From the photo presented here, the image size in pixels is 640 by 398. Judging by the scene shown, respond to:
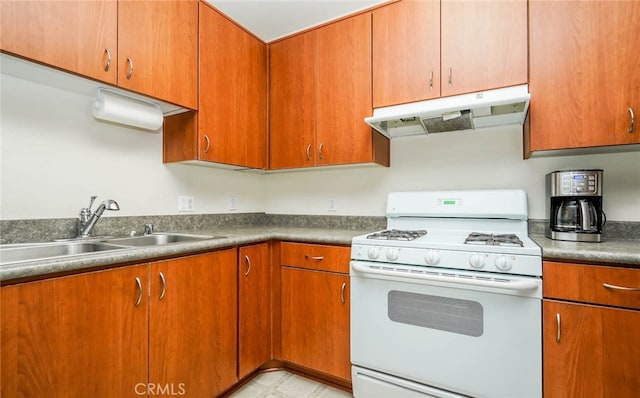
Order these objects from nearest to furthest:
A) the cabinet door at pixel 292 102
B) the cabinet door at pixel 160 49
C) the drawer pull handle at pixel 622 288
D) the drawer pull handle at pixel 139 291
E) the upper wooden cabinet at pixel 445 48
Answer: the drawer pull handle at pixel 622 288
the drawer pull handle at pixel 139 291
the cabinet door at pixel 160 49
the upper wooden cabinet at pixel 445 48
the cabinet door at pixel 292 102

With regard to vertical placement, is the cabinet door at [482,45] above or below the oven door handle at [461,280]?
above

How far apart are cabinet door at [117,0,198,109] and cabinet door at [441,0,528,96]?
144cm

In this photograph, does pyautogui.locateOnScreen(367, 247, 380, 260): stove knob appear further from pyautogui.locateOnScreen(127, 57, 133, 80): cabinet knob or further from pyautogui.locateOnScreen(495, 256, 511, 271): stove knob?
pyautogui.locateOnScreen(127, 57, 133, 80): cabinet knob

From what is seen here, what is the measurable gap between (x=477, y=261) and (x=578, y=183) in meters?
0.64

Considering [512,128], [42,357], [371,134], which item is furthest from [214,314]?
[512,128]

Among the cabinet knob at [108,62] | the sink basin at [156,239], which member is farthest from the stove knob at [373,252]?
the cabinet knob at [108,62]

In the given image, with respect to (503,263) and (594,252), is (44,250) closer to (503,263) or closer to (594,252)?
(503,263)

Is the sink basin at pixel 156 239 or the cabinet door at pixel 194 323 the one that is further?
the sink basin at pixel 156 239

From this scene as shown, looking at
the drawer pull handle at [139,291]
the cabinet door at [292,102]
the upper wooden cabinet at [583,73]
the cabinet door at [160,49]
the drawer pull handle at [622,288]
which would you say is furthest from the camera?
the cabinet door at [292,102]

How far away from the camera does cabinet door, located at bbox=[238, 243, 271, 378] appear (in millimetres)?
1728

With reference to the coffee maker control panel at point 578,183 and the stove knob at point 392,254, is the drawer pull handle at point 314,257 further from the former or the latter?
the coffee maker control panel at point 578,183

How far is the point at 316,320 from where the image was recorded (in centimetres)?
180

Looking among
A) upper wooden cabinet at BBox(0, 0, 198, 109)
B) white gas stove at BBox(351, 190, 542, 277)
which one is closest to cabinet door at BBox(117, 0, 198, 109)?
upper wooden cabinet at BBox(0, 0, 198, 109)

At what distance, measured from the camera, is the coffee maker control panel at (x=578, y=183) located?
4.60ft
